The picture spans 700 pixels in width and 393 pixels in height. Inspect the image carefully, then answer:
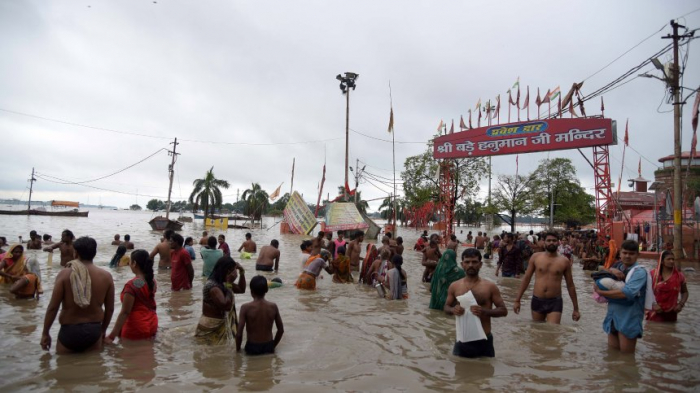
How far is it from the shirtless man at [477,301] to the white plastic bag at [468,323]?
0.14 ft

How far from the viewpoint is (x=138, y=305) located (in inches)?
203

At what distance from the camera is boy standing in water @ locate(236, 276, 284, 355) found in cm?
471

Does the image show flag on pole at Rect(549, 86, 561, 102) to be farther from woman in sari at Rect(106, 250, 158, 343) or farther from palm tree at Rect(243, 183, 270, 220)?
palm tree at Rect(243, 183, 270, 220)

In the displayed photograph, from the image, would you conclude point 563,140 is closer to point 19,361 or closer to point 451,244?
point 451,244

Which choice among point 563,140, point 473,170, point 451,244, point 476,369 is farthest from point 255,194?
point 476,369

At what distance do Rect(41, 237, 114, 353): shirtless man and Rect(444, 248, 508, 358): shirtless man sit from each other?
142 inches

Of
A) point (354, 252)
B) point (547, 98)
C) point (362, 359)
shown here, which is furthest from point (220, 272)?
point (547, 98)

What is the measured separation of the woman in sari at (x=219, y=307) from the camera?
16.5ft

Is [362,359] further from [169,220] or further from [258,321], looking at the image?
[169,220]

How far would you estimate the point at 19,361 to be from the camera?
476cm

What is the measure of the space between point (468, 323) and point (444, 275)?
3.34m

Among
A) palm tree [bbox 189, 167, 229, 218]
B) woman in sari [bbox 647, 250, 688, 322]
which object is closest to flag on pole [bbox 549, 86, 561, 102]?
woman in sari [bbox 647, 250, 688, 322]

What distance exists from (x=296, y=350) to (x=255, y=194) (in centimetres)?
6159

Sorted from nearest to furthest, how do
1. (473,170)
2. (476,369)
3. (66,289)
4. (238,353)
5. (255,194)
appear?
(66,289) < (476,369) < (238,353) < (473,170) < (255,194)
